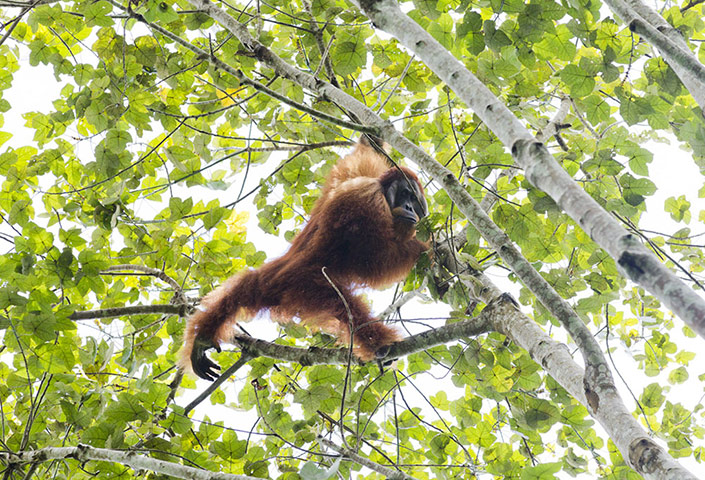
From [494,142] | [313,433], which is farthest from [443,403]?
[494,142]

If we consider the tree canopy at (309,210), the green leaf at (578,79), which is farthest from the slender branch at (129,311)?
the green leaf at (578,79)

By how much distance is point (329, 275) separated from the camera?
3.47 meters

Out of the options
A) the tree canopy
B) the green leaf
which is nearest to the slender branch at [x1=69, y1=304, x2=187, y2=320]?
the tree canopy

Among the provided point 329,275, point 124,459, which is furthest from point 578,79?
point 124,459

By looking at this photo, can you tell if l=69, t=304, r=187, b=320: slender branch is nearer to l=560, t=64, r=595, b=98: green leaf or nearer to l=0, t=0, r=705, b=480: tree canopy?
l=0, t=0, r=705, b=480: tree canopy

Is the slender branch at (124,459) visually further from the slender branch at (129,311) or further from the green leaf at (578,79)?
the green leaf at (578,79)

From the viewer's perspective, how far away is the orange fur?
3361mm

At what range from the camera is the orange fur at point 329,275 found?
336cm

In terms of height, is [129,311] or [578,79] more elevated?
[578,79]

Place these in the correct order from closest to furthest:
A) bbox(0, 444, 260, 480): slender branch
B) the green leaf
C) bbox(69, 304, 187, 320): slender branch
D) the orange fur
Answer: bbox(0, 444, 260, 480): slender branch → the green leaf → bbox(69, 304, 187, 320): slender branch → the orange fur

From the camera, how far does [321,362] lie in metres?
3.06

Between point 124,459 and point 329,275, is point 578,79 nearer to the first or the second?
point 329,275

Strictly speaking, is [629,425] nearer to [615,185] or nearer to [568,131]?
[615,185]

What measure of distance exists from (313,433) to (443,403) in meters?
0.99
